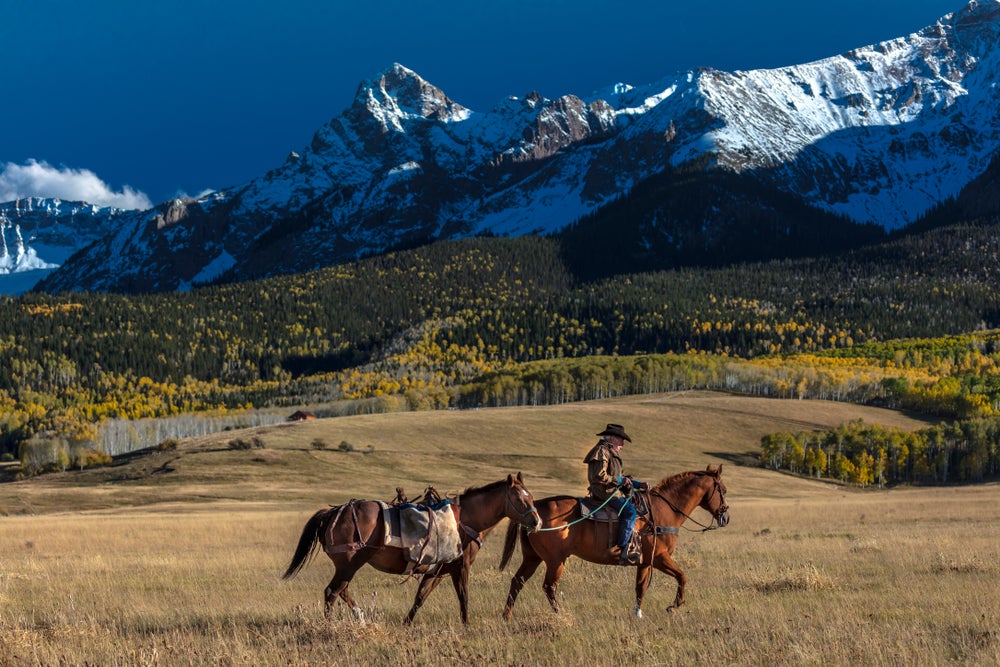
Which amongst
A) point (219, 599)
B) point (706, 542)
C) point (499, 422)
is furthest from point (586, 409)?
point (219, 599)

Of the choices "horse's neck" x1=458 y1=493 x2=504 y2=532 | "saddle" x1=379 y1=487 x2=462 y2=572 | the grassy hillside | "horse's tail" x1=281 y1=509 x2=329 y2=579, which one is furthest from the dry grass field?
the grassy hillside

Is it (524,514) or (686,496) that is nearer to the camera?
(524,514)

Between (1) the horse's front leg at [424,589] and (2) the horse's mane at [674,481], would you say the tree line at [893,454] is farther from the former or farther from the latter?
(1) the horse's front leg at [424,589]

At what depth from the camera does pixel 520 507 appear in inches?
719

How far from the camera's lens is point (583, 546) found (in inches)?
738

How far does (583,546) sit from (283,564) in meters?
13.2

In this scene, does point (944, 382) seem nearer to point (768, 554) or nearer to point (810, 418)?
point (810, 418)

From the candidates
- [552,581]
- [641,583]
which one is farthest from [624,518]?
[552,581]

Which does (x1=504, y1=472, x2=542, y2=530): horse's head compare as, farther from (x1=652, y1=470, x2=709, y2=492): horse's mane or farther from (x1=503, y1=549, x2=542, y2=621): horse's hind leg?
(x1=652, y1=470, x2=709, y2=492): horse's mane

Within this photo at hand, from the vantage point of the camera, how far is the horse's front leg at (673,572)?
61.2 ft

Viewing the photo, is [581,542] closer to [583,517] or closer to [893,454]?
[583,517]

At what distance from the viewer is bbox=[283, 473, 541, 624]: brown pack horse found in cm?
1758

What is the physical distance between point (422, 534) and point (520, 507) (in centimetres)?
199

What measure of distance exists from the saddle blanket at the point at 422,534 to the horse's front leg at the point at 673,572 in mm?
4191
